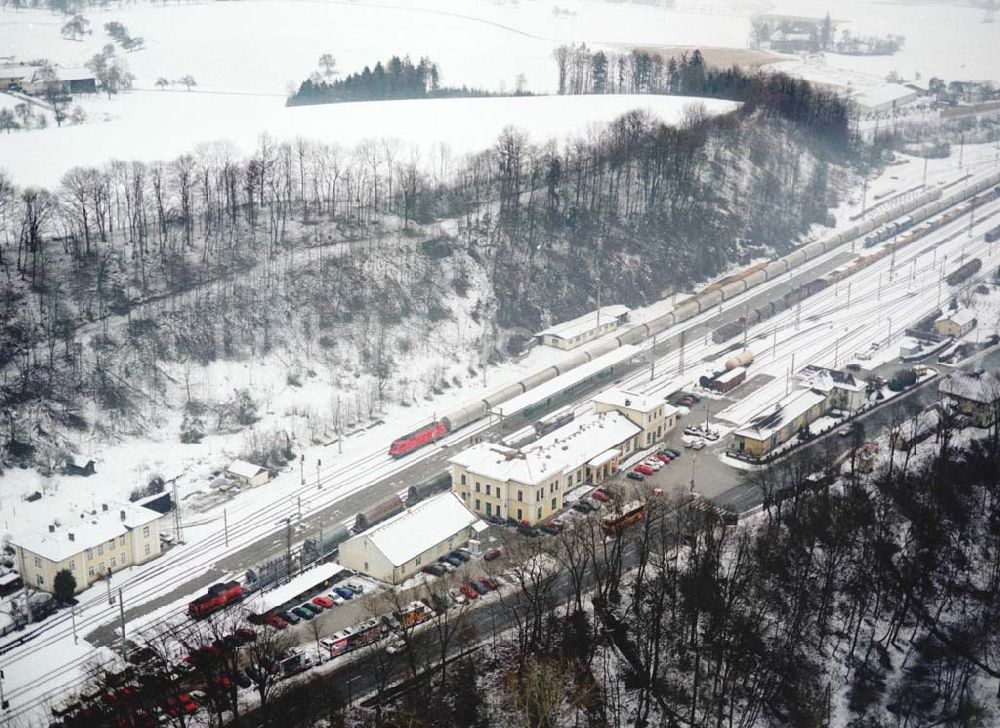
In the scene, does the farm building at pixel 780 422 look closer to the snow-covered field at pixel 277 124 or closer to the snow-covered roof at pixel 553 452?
the snow-covered roof at pixel 553 452

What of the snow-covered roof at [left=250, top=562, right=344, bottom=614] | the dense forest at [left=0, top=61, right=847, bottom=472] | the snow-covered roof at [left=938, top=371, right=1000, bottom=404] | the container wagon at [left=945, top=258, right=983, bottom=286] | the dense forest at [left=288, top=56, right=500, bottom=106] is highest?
the dense forest at [left=288, top=56, right=500, bottom=106]

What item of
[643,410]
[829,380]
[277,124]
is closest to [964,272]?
[829,380]

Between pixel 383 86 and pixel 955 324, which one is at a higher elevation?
pixel 383 86

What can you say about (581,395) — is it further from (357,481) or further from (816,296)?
(816,296)

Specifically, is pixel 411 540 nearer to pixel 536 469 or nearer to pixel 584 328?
pixel 536 469

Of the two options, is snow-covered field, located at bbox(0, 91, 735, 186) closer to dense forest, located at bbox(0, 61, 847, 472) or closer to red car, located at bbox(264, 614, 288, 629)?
dense forest, located at bbox(0, 61, 847, 472)

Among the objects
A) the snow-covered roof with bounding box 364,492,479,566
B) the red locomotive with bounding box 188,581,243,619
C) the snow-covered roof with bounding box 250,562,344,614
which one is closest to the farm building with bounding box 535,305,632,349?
the snow-covered roof with bounding box 364,492,479,566

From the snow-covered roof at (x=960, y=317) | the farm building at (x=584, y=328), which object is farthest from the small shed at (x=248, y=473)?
the snow-covered roof at (x=960, y=317)
